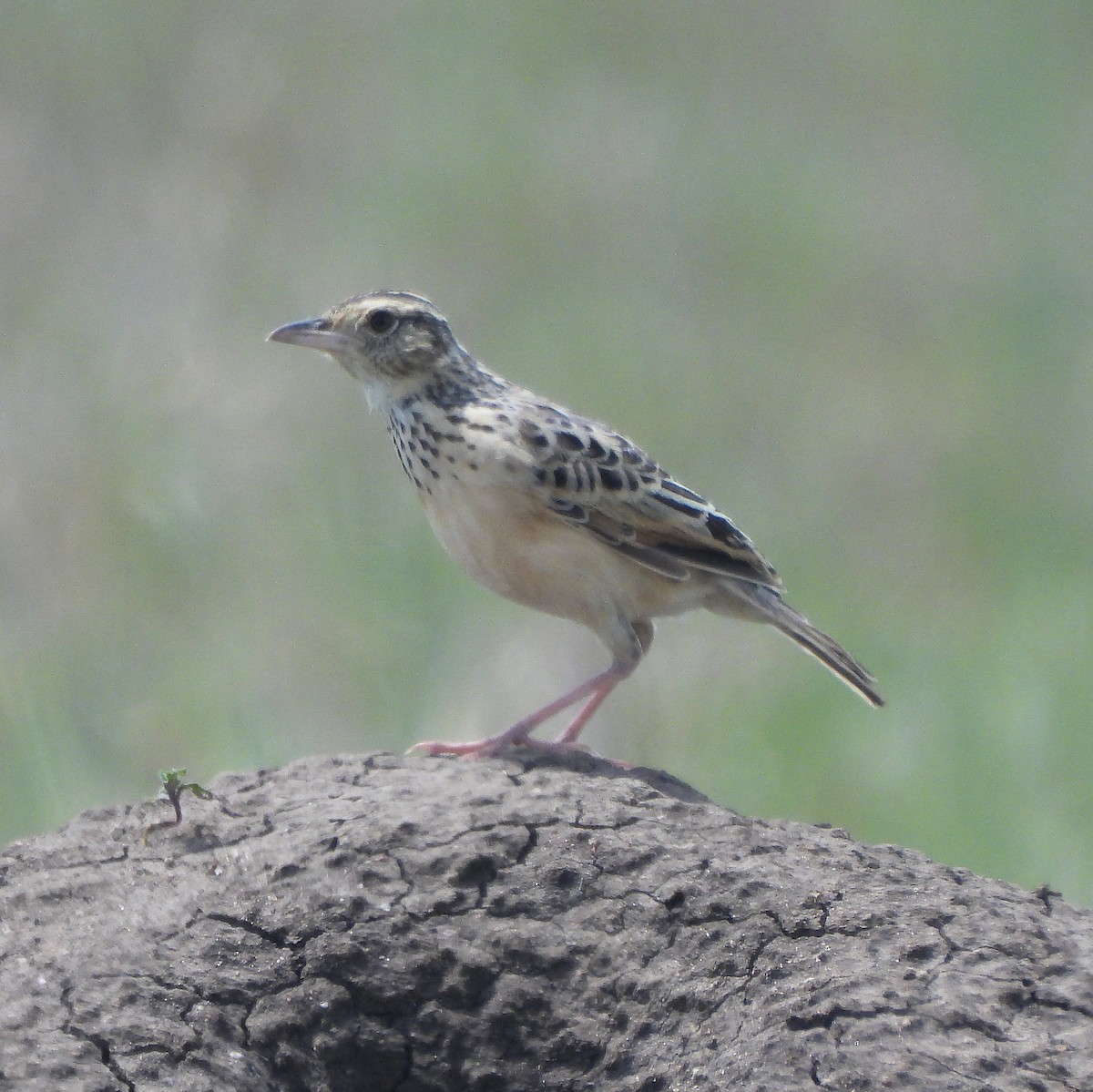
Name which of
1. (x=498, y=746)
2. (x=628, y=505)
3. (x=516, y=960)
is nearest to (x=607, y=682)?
(x=628, y=505)

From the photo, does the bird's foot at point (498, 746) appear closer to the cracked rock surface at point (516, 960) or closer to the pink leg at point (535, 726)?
the pink leg at point (535, 726)

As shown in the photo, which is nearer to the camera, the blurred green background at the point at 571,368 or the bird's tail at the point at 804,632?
the bird's tail at the point at 804,632

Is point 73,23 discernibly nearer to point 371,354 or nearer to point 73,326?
point 73,326

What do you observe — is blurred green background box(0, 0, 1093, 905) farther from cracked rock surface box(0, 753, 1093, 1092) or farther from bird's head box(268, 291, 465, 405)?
cracked rock surface box(0, 753, 1093, 1092)

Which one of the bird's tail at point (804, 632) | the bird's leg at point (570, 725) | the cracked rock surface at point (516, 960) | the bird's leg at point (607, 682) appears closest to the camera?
the cracked rock surface at point (516, 960)

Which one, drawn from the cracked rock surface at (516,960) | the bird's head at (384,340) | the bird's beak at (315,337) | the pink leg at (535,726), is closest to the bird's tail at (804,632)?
the pink leg at (535,726)

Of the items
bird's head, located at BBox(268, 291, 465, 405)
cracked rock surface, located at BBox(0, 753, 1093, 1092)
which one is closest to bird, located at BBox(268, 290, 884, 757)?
bird's head, located at BBox(268, 291, 465, 405)

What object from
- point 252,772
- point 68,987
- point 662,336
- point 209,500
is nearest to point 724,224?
point 662,336
